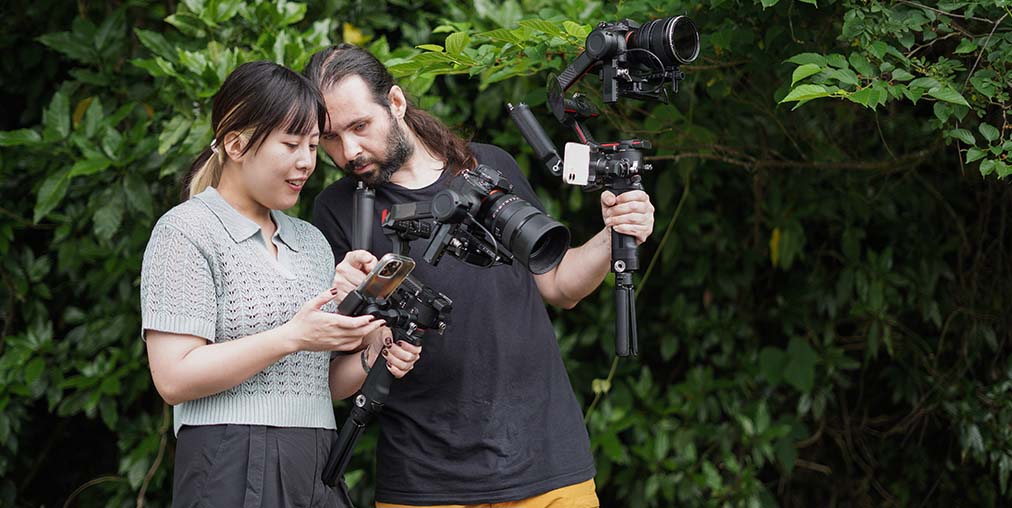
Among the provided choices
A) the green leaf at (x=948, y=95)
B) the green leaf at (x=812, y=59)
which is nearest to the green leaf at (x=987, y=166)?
the green leaf at (x=948, y=95)

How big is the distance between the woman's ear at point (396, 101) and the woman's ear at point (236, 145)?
43 cm

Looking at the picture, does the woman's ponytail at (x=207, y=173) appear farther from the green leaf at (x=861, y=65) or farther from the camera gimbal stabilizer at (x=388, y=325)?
the green leaf at (x=861, y=65)

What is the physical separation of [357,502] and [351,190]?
1.45 m

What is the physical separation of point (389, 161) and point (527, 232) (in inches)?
18.0

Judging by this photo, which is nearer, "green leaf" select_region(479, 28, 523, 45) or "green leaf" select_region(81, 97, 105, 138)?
"green leaf" select_region(479, 28, 523, 45)

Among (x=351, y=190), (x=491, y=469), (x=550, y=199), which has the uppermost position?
(x=351, y=190)

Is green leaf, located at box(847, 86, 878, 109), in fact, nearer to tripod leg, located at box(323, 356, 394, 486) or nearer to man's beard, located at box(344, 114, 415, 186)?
man's beard, located at box(344, 114, 415, 186)

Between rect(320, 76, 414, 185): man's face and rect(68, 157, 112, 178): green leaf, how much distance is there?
950mm

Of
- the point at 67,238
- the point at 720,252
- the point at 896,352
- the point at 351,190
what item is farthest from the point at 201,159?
the point at 896,352

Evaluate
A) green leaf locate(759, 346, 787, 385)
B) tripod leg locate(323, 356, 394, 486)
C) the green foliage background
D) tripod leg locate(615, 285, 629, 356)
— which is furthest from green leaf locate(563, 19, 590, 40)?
green leaf locate(759, 346, 787, 385)

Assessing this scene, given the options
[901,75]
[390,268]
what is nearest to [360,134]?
[390,268]

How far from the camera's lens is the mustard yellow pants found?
2.15 m

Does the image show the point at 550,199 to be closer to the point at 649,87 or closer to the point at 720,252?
the point at 720,252

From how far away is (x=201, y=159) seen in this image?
2.11 metres
